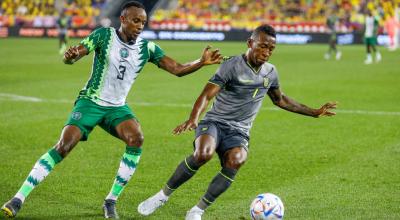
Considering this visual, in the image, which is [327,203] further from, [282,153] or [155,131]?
[155,131]

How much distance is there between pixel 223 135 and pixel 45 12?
4905 cm

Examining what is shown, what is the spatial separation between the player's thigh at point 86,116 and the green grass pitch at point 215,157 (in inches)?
36.9

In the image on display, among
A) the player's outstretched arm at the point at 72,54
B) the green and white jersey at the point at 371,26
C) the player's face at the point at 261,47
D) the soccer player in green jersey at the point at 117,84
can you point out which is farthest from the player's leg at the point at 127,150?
the green and white jersey at the point at 371,26

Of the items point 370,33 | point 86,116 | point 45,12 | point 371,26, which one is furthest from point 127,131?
point 45,12

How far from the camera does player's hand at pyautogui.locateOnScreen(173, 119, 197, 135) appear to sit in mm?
7438

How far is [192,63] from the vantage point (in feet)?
27.9

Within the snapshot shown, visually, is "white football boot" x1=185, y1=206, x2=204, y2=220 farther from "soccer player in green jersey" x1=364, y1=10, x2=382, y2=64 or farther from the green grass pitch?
"soccer player in green jersey" x1=364, y1=10, x2=382, y2=64

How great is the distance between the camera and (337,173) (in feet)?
35.8

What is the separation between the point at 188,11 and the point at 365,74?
2954 cm

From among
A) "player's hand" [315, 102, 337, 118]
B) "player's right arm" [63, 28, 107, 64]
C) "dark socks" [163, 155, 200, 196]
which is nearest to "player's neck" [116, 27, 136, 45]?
"player's right arm" [63, 28, 107, 64]

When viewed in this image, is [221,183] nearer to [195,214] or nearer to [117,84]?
[195,214]

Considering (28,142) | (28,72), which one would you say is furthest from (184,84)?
(28,142)

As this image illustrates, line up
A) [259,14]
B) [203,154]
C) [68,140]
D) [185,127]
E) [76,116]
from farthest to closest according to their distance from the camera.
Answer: [259,14]
[76,116]
[68,140]
[203,154]
[185,127]

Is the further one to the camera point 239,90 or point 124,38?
point 124,38
